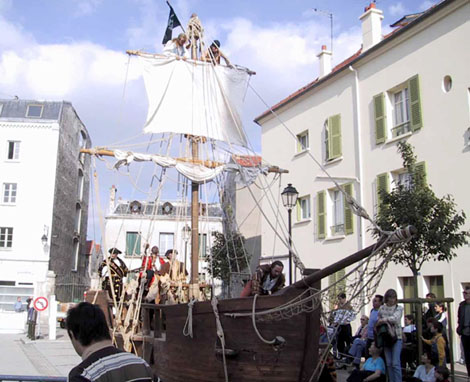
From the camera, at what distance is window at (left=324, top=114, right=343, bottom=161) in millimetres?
19359

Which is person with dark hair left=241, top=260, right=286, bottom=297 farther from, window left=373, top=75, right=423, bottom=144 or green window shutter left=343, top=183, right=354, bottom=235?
green window shutter left=343, top=183, right=354, bottom=235

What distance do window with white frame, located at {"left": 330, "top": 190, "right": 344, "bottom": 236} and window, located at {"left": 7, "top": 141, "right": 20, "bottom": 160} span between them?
2065 centimetres

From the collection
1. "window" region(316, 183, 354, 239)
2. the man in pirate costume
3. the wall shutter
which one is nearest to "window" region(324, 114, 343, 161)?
"window" region(316, 183, 354, 239)

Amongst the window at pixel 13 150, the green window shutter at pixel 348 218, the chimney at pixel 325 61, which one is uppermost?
the chimney at pixel 325 61

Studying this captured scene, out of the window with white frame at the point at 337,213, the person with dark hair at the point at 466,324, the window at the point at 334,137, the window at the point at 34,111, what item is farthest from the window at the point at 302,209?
the window at the point at 34,111

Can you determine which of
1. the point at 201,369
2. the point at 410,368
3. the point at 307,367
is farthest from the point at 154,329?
the point at 410,368

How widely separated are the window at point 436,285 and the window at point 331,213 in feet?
12.9

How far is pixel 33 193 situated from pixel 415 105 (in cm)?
2363

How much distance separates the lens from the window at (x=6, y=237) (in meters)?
31.2

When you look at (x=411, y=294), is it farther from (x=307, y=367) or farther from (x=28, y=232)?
(x=28, y=232)

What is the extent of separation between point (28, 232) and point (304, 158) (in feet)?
59.4

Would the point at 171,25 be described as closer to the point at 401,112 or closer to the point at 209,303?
the point at 401,112

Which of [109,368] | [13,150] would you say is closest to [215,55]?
[109,368]

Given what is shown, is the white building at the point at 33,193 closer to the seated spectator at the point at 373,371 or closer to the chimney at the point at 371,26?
the chimney at the point at 371,26
